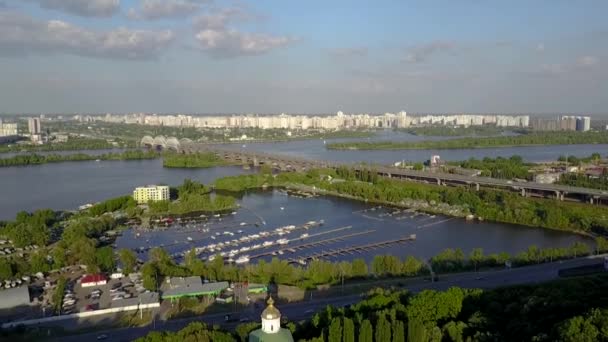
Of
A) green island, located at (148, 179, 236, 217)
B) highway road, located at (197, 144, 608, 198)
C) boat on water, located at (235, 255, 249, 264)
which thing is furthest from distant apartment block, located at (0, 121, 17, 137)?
boat on water, located at (235, 255, 249, 264)

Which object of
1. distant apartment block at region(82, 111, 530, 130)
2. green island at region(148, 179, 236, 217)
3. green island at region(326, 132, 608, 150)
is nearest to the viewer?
green island at region(148, 179, 236, 217)

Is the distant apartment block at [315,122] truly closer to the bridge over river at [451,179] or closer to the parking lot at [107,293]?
the bridge over river at [451,179]

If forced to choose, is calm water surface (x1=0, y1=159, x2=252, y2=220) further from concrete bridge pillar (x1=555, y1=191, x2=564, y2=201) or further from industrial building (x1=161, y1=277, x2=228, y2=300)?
concrete bridge pillar (x1=555, y1=191, x2=564, y2=201)

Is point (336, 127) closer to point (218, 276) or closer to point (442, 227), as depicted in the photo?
point (442, 227)

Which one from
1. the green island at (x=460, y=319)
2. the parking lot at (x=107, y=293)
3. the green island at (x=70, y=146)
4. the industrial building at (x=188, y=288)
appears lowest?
the parking lot at (x=107, y=293)

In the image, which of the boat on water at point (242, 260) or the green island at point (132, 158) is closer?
the boat on water at point (242, 260)

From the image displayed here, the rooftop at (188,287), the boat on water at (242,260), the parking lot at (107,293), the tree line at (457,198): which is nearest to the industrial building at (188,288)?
the rooftop at (188,287)

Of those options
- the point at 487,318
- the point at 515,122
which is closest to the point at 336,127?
the point at 515,122
